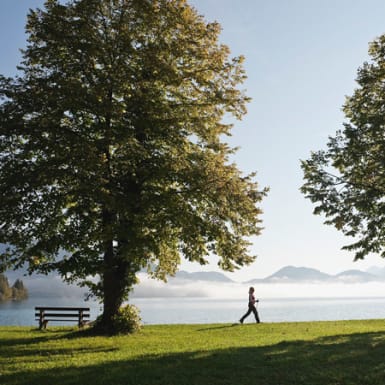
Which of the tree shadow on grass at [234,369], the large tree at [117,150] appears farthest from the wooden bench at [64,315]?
the tree shadow on grass at [234,369]

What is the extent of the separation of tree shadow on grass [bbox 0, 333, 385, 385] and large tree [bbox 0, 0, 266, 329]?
6376 mm

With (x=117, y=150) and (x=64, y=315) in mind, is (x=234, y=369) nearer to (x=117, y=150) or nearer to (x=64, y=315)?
(x=117, y=150)

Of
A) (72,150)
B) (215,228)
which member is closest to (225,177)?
(215,228)

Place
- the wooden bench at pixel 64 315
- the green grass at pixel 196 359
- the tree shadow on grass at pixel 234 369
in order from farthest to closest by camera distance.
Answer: the wooden bench at pixel 64 315 < the green grass at pixel 196 359 < the tree shadow on grass at pixel 234 369

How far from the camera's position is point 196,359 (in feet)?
47.1

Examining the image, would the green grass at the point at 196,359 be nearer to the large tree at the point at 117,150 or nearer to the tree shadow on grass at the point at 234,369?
the tree shadow on grass at the point at 234,369

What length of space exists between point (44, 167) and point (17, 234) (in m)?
3.42

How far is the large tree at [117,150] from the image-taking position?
19.9 metres

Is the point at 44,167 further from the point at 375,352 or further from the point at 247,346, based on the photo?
the point at 375,352

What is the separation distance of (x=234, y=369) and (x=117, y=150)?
12575 mm

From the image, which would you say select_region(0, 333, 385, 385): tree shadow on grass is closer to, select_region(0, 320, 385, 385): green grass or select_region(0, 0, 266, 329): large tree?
select_region(0, 320, 385, 385): green grass

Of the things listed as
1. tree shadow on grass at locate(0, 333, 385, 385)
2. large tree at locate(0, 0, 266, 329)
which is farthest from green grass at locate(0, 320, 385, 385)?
large tree at locate(0, 0, 266, 329)

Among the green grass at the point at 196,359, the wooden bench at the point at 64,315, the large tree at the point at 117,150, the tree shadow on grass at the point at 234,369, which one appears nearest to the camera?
the tree shadow on grass at the point at 234,369

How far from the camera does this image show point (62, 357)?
15.2m
